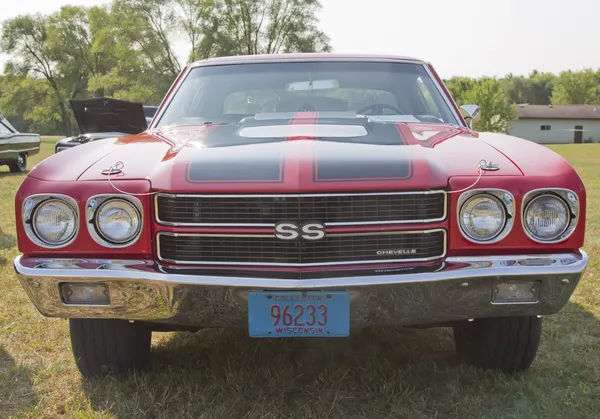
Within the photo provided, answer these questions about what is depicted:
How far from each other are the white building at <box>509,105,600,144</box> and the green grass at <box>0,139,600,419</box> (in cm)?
6320

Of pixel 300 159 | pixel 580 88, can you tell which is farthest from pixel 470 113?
pixel 580 88

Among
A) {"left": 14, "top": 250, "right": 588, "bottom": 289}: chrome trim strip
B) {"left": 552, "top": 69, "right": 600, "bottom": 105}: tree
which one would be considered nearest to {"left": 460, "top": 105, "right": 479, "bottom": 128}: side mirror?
{"left": 14, "top": 250, "right": 588, "bottom": 289}: chrome trim strip

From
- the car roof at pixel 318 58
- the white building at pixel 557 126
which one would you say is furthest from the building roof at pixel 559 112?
the car roof at pixel 318 58

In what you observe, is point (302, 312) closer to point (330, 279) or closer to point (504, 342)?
point (330, 279)

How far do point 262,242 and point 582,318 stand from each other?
2532 mm

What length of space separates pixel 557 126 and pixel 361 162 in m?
67.6

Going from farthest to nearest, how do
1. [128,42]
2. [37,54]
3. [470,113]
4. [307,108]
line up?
[37,54], [128,42], [470,113], [307,108]

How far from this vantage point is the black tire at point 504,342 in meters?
2.71

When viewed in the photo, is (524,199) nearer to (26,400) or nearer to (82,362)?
(82,362)

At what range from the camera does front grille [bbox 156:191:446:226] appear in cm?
215

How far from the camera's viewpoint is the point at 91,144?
288 centimetres

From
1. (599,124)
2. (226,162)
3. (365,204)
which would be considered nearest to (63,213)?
(226,162)

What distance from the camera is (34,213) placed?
89.7 inches

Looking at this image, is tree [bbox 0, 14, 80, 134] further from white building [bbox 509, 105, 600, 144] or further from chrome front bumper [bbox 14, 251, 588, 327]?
chrome front bumper [bbox 14, 251, 588, 327]
